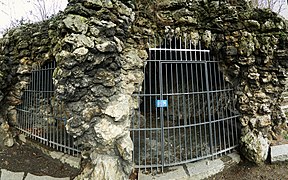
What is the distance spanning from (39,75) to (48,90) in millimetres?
494

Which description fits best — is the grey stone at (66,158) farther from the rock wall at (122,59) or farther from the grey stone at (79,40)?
the grey stone at (79,40)

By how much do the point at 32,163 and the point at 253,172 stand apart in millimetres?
4666

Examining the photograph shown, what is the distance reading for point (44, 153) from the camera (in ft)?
14.7

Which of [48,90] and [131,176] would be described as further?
[48,90]

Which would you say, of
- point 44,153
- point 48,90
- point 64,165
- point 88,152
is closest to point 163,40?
point 88,152

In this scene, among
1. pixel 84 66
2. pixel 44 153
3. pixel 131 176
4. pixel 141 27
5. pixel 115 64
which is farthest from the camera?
pixel 44 153

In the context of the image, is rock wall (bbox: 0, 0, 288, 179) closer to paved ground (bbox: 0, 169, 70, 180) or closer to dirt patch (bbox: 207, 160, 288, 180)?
dirt patch (bbox: 207, 160, 288, 180)

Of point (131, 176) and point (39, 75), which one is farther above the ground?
point (39, 75)

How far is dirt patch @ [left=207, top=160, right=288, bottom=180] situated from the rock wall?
0.64ft

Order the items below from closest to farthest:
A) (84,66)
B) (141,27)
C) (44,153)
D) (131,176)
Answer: (84,66) < (131,176) < (141,27) < (44,153)

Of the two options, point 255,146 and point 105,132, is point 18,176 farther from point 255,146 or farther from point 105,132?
point 255,146

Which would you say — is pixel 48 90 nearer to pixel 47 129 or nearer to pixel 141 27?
pixel 47 129

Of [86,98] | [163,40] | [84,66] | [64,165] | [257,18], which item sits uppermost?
[257,18]

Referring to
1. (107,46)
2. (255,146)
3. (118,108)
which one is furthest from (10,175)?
(255,146)
